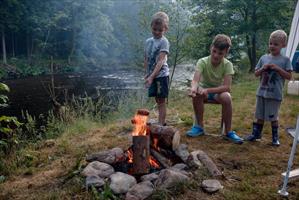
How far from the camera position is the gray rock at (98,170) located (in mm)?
3239

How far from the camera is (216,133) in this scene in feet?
16.4

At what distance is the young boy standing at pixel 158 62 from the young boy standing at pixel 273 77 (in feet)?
4.39

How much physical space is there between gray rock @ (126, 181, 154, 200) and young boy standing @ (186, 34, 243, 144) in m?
1.59

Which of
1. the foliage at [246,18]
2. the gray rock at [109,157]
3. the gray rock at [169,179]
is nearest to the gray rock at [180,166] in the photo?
the gray rock at [169,179]

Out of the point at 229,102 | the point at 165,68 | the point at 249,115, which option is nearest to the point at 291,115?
the point at 249,115

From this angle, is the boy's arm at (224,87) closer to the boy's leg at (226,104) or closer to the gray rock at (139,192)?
the boy's leg at (226,104)

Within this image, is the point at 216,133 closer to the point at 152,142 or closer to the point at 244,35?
the point at 152,142

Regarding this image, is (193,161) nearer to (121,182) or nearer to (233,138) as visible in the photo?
(121,182)

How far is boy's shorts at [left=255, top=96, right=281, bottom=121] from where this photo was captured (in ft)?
14.1

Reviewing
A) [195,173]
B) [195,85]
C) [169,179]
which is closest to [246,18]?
[195,85]

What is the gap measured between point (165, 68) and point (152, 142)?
140 cm

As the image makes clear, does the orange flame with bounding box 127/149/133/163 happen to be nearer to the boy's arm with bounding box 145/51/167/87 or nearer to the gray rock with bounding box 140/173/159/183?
the gray rock with bounding box 140/173/159/183

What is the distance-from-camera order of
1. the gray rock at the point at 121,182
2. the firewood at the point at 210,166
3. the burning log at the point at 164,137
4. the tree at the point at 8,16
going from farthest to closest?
the tree at the point at 8,16 → the burning log at the point at 164,137 → the firewood at the point at 210,166 → the gray rock at the point at 121,182

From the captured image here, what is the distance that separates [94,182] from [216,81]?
90.6 inches
